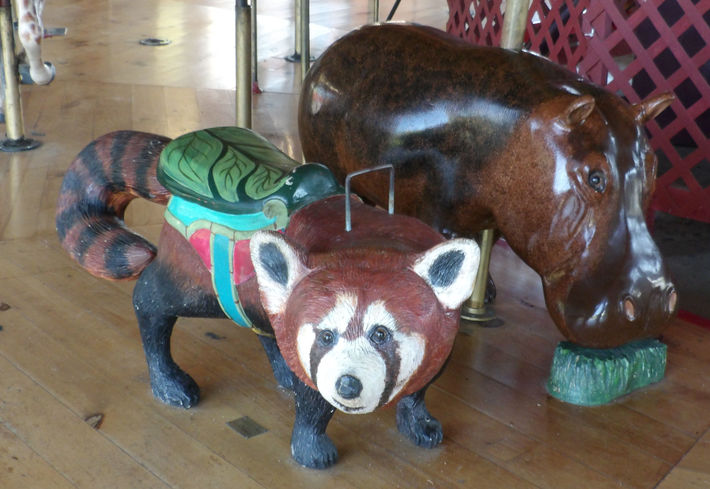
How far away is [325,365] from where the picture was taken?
104cm

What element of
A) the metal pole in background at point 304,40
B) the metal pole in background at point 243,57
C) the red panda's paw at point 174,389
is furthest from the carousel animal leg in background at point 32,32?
the red panda's paw at point 174,389

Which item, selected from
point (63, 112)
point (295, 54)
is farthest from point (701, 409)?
point (295, 54)

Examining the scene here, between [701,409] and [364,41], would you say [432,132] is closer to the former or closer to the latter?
[364,41]

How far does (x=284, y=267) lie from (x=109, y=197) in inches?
19.6

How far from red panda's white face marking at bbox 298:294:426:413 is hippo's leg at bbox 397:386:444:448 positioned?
1.06ft

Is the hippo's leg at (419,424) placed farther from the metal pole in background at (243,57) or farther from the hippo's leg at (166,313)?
the metal pole in background at (243,57)

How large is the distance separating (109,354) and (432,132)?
2.55 ft

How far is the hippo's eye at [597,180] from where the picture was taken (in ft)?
4.40

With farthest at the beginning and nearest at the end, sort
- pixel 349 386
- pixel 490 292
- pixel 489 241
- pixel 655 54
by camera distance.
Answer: pixel 655 54 → pixel 490 292 → pixel 489 241 → pixel 349 386

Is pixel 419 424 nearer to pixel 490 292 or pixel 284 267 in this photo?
pixel 284 267

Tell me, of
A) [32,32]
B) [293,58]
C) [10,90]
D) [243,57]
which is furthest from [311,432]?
[293,58]

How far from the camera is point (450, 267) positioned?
106 centimetres

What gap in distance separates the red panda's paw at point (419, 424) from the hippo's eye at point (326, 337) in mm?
350

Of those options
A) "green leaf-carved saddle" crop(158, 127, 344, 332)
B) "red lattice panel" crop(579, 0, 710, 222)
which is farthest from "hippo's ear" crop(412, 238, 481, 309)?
"red lattice panel" crop(579, 0, 710, 222)
